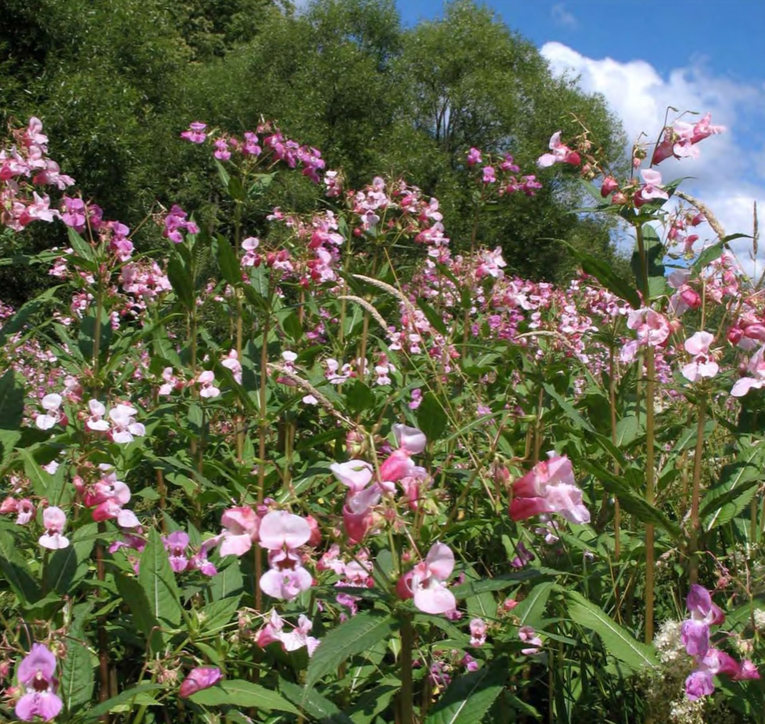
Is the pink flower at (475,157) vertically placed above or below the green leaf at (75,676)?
above

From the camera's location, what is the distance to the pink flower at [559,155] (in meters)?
2.28

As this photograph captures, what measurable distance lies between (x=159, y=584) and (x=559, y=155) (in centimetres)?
169

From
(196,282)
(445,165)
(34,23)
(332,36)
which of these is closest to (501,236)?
(445,165)

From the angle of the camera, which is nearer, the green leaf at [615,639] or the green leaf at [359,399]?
the green leaf at [615,639]

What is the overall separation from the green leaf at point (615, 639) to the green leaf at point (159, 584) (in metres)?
0.89

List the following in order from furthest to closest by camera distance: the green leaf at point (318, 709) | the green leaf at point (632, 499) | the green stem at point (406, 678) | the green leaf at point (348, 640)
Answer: the green leaf at point (632, 499) → the green leaf at point (318, 709) → the green stem at point (406, 678) → the green leaf at point (348, 640)

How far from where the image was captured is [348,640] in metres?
1.13

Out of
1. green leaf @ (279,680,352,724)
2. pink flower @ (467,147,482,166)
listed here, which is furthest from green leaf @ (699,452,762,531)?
pink flower @ (467,147,482,166)

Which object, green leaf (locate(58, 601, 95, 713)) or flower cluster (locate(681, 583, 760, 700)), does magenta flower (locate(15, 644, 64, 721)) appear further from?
flower cluster (locate(681, 583, 760, 700))

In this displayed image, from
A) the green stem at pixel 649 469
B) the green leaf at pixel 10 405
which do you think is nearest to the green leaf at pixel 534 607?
the green stem at pixel 649 469

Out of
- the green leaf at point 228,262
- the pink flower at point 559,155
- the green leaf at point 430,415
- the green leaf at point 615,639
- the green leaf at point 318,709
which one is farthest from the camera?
the green leaf at point 228,262

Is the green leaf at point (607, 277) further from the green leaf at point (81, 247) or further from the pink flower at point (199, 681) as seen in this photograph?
the green leaf at point (81, 247)

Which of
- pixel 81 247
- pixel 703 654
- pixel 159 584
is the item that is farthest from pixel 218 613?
pixel 81 247

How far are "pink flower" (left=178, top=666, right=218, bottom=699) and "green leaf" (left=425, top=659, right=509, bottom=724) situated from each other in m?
0.42
